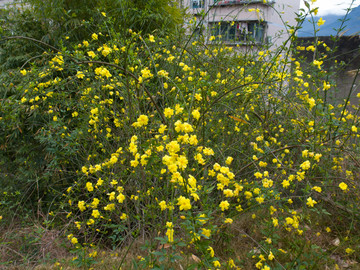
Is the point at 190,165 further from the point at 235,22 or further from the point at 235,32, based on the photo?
the point at 235,32

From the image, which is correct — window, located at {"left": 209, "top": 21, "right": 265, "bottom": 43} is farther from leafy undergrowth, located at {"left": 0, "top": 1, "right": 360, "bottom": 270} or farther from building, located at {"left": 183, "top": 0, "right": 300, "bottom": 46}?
leafy undergrowth, located at {"left": 0, "top": 1, "right": 360, "bottom": 270}

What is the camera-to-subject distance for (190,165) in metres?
2.46

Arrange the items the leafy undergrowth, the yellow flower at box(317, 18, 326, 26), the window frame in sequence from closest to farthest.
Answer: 1. the leafy undergrowth
2. the yellow flower at box(317, 18, 326, 26)
3. the window frame

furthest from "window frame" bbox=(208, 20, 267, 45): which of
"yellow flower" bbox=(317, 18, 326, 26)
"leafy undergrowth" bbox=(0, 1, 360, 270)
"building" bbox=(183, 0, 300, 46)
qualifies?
"yellow flower" bbox=(317, 18, 326, 26)

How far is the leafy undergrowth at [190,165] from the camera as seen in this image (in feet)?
6.25

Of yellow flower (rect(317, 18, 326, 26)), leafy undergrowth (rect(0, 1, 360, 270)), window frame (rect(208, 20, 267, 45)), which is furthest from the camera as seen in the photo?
window frame (rect(208, 20, 267, 45))

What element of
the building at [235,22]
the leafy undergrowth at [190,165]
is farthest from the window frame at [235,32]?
the leafy undergrowth at [190,165]

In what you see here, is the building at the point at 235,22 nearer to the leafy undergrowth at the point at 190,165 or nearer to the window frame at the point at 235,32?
the window frame at the point at 235,32

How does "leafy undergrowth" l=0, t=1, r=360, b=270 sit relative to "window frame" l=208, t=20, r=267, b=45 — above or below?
below

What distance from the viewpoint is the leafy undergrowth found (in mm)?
1906

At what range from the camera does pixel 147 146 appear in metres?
1.49

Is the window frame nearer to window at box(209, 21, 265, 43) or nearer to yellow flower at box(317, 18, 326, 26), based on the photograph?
window at box(209, 21, 265, 43)

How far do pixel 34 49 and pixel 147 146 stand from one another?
11.0 ft

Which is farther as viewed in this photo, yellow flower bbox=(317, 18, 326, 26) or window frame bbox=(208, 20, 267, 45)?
window frame bbox=(208, 20, 267, 45)
